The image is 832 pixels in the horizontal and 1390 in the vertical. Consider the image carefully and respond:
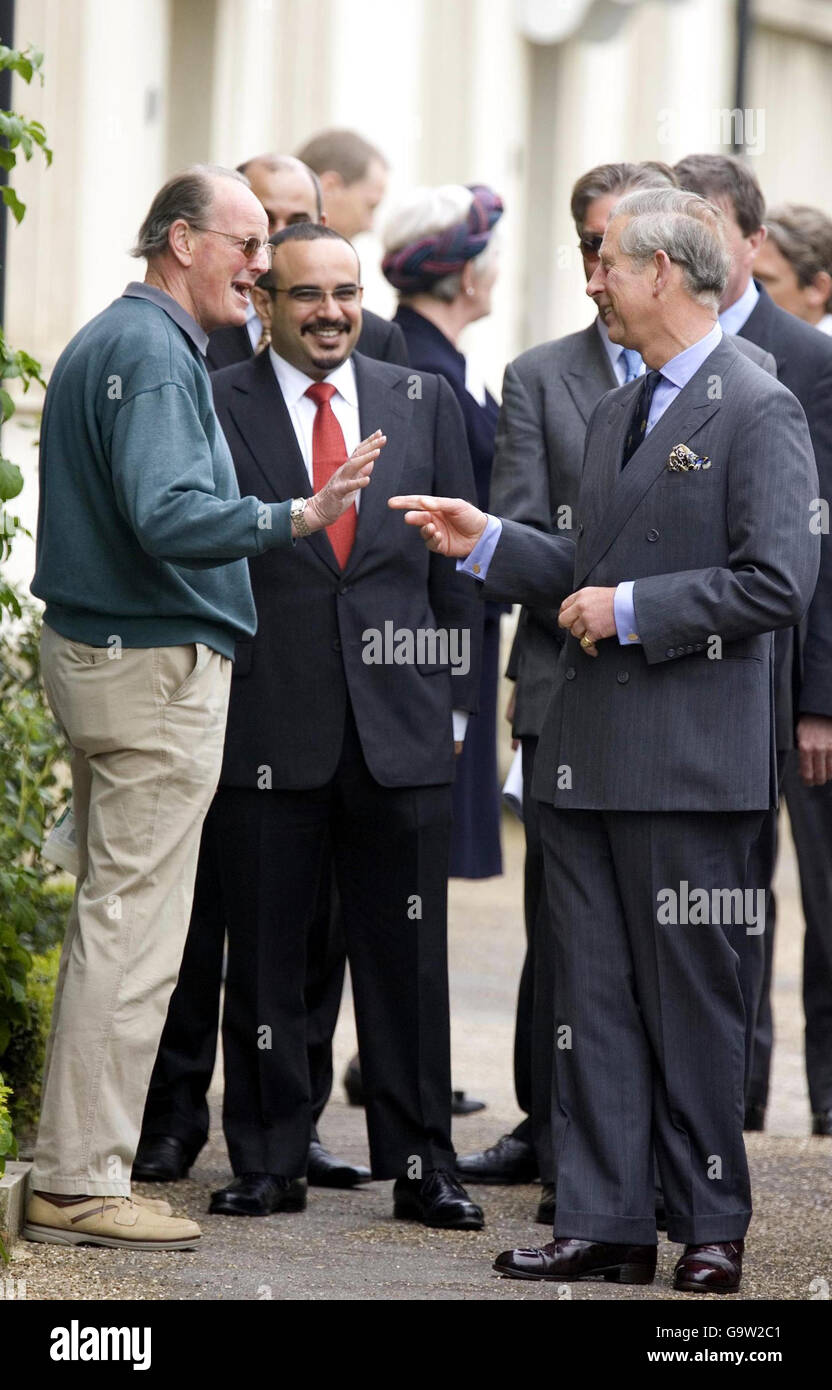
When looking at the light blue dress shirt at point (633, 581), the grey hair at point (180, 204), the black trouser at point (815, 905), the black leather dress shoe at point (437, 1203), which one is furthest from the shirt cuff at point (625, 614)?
the black trouser at point (815, 905)

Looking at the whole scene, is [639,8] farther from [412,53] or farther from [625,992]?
[625,992]

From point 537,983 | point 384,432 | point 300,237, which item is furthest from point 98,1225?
point 300,237

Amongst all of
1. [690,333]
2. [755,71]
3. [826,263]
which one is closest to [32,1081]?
[690,333]

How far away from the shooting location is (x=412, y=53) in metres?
13.5

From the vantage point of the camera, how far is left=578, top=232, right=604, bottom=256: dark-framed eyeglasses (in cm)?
535

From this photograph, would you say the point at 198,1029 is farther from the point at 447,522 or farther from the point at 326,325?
the point at 326,325

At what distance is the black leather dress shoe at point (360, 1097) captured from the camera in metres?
6.85

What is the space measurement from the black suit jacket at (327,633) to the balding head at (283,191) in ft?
3.34

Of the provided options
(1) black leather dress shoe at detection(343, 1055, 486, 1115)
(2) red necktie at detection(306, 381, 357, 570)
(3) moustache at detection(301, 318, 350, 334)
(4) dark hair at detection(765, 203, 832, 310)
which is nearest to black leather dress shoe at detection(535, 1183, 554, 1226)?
(1) black leather dress shoe at detection(343, 1055, 486, 1115)

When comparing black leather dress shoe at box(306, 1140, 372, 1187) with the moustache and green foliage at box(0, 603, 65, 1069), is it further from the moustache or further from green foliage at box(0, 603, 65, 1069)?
the moustache

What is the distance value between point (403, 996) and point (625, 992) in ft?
2.44

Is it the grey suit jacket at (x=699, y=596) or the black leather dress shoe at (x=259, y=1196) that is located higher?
the grey suit jacket at (x=699, y=596)

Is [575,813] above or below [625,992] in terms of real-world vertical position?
above

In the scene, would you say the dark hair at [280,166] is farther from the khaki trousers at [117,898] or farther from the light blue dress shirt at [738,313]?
the khaki trousers at [117,898]
